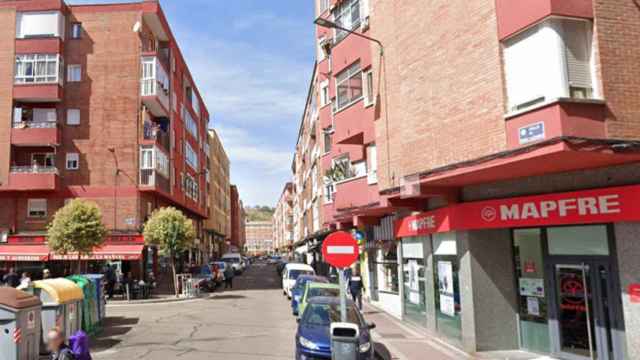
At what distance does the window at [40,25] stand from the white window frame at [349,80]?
862 inches

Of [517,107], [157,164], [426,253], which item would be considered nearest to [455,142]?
[517,107]

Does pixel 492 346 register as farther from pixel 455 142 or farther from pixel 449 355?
pixel 455 142

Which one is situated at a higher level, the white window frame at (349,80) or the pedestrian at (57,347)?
the white window frame at (349,80)

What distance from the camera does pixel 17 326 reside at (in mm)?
10594

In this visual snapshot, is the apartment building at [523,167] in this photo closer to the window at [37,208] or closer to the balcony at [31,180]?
the balcony at [31,180]

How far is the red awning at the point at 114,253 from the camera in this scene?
30812 millimetres

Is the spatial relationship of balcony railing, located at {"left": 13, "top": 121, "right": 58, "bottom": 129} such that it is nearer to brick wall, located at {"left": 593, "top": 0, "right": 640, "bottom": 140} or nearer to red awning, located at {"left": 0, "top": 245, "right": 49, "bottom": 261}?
red awning, located at {"left": 0, "top": 245, "right": 49, "bottom": 261}

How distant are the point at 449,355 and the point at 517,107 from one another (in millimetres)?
6191

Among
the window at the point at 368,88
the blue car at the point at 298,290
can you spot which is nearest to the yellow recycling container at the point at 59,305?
the blue car at the point at 298,290

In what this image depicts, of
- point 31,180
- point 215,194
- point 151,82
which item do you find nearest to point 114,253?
point 31,180

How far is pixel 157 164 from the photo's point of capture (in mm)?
35375

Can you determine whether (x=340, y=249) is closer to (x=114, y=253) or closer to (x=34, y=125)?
(x=114, y=253)

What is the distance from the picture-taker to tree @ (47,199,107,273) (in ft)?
89.7

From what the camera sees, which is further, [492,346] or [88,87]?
[88,87]
